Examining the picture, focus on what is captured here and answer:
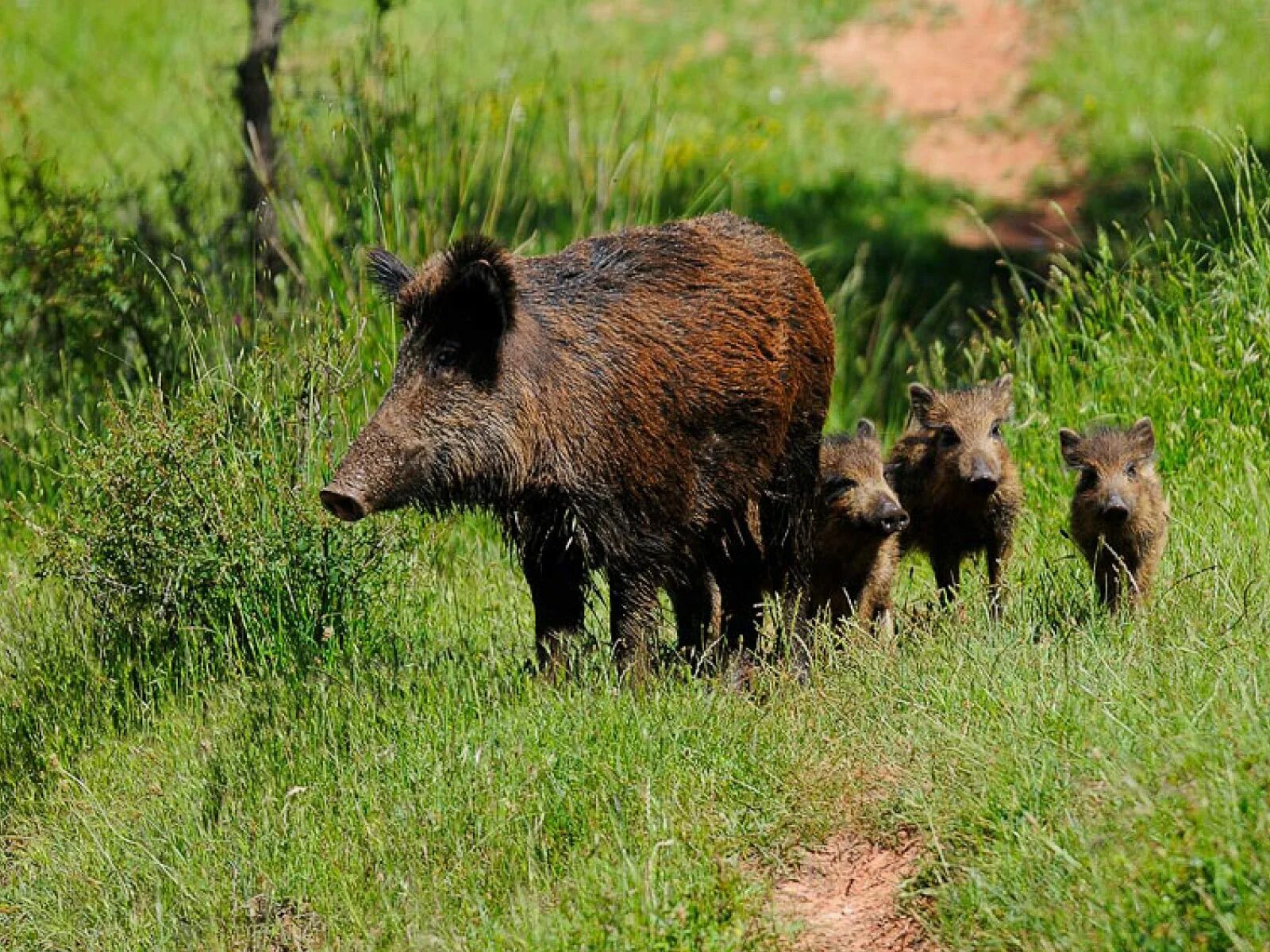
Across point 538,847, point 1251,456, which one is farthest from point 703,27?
point 538,847

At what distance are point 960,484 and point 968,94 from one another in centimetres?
1122

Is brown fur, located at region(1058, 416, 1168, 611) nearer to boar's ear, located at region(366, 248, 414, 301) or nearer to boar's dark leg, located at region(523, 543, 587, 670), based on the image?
boar's dark leg, located at region(523, 543, 587, 670)

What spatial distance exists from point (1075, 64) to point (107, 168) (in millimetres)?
9107

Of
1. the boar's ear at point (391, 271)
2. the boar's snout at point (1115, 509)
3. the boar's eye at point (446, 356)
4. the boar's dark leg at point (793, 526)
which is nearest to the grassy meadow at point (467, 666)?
the boar's snout at point (1115, 509)

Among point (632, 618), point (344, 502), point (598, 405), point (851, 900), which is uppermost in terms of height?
point (598, 405)

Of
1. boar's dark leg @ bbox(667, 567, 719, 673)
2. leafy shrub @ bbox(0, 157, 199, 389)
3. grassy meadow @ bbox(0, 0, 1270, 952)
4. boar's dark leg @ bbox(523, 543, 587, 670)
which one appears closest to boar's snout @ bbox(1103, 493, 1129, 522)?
grassy meadow @ bbox(0, 0, 1270, 952)

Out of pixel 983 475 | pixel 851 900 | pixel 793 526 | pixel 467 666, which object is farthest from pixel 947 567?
pixel 851 900

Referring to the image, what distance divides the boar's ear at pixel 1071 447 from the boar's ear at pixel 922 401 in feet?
2.28

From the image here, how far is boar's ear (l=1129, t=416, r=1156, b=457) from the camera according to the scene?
23.1 feet

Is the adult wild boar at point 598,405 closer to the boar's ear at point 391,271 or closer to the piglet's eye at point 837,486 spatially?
the boar's ear at point 391,271

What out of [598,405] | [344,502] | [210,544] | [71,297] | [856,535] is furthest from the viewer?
[71,297]

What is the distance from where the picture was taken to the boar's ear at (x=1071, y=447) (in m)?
7.08

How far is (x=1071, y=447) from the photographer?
7117mm

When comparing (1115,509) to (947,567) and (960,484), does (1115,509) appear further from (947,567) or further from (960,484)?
(947,567)
